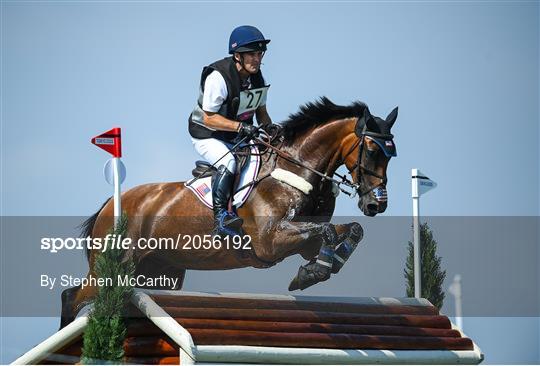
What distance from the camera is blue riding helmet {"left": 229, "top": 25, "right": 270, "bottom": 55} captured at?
31.6 feet

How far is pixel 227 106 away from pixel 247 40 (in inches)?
22.0

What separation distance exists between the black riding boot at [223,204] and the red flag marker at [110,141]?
84cm

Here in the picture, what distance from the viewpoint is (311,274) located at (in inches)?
348

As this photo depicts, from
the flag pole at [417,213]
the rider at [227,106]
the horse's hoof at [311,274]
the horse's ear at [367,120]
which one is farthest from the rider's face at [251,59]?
the flag pole at [417,213]

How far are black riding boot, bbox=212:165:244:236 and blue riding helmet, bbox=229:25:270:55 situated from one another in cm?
98

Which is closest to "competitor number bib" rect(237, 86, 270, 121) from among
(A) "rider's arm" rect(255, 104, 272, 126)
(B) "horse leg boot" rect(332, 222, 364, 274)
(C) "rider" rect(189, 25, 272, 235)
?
(C) "rider" rect(189, 25, 272, 235)

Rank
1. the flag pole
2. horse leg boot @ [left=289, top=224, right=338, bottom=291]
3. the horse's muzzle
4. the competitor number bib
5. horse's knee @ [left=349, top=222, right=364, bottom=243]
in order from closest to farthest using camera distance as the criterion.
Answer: horse leg boot @ [left=289, top=224, right=338, bottom=291], horse's knee @ [left=349, top=222, right=364, bottom=243], the horse's muzzle, the competitor number bib, the flag pole

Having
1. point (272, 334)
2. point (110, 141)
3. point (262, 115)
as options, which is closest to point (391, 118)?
point (262, 115)

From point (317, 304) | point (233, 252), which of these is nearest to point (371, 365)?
point (317, 304)

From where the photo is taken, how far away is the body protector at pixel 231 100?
9.66m

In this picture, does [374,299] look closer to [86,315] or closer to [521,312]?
[521,312]

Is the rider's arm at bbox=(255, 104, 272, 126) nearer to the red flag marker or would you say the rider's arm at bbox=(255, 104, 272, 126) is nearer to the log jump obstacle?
the red flag marker

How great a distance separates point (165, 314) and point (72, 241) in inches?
84.6

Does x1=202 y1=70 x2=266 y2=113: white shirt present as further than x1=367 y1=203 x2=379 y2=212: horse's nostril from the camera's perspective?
Yes
